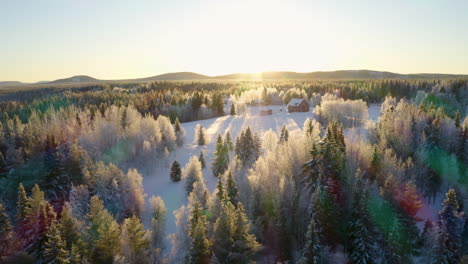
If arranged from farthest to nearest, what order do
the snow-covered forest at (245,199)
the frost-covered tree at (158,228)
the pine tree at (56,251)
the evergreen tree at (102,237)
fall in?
the frost-covered tree at (158,228), the evergreen tree at (102,237), the snow-covered forest at (245,199), the pine tree at (56,251)

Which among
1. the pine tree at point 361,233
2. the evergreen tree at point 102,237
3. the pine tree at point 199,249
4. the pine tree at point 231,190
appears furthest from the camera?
the pine tree at point 231,190

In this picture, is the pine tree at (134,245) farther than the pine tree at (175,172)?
No

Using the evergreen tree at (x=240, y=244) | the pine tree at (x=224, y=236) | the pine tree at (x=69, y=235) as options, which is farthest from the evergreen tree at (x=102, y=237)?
the evergreen tree at (x=240, y=244)

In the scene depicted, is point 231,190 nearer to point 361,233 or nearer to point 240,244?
point 240,244

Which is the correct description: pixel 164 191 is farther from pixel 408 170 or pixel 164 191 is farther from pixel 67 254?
pixel 408 170

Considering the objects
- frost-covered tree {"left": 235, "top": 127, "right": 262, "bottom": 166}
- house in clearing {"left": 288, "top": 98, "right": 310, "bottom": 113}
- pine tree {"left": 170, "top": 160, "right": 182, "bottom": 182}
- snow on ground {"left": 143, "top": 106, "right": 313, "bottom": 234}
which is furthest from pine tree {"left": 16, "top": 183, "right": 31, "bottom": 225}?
house in clearing {"left": 288, "top": 98, "right": 310, "bottom": 113}

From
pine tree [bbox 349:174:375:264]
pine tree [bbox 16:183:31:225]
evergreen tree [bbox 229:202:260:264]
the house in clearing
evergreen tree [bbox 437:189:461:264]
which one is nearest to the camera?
evergreen tree [bbox 229:202:260:264]

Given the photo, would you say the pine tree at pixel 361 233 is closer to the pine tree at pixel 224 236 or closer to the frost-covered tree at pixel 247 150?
the pine tree at pixel 224 236

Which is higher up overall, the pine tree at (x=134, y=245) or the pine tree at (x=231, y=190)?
the pine tree at (x=231, y=190)

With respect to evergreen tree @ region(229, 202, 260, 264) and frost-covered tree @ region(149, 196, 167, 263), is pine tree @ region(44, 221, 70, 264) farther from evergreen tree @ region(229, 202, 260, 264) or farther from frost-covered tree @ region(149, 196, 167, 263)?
evergreen tree @ region(229, 202, 260, 264)
